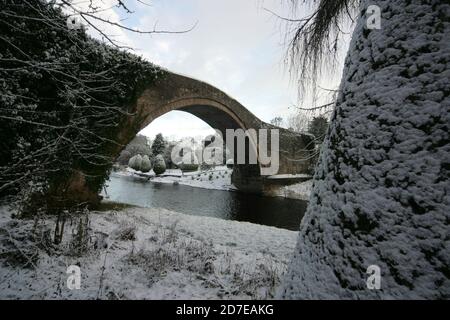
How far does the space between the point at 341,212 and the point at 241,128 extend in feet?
48.8

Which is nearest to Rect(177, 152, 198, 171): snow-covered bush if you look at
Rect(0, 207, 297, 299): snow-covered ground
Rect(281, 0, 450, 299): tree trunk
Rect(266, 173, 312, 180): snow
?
Rect(266, 173, 312, 180): snow

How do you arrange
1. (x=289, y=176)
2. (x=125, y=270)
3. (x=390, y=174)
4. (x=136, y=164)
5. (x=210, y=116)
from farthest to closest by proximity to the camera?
(x=136, y=164)
(x=289, y=176)
(x=210, y=116)
(x=125, y=270)
(x=390, y=174)

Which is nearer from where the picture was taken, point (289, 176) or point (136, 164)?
point (289, 176)

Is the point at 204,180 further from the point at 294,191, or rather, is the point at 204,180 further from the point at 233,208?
the point at 233,208

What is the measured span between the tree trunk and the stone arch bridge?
1481 mm

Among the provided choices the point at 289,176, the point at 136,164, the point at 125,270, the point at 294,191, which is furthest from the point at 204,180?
the point at 125,270

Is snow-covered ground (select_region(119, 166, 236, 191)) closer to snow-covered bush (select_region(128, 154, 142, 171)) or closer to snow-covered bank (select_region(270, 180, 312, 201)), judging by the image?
snow-covered bush (select_region(128, 154, 142, 171))

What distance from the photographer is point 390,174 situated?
96 centimetres

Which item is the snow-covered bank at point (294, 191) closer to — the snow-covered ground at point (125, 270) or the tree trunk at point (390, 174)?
the snow-covered ground at point (125, 270)

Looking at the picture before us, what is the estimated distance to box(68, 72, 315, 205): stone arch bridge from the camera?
8.42 meters

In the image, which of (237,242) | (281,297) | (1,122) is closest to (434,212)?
(281,297)

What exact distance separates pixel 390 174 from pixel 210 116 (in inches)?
552

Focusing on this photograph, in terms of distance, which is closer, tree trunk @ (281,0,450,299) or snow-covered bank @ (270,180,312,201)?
tree trunk @ (281,0,450,299)
